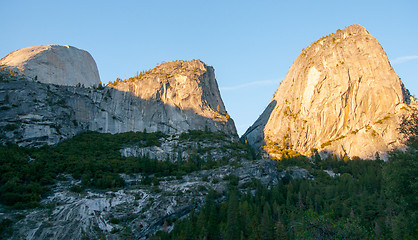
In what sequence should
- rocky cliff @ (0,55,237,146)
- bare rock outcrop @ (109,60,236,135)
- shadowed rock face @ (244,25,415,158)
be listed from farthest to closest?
1. bare rock outcrop @ (109,60,236,135)
2. shadowed rock face @ (244,25,415,158)
3. rocky cliff @ (0,55,237,146)

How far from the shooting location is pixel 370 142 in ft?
313

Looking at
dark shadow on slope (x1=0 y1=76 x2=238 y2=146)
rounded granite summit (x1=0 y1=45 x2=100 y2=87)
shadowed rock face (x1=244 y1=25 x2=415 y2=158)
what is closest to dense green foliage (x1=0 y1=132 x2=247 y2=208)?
dark shadow on slope (x1=0 y1=76 x2=238 y2=146)

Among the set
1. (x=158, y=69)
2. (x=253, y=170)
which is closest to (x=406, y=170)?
(x=253, y=170)

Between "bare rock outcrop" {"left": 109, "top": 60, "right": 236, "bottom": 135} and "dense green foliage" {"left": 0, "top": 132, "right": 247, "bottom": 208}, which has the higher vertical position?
"bare rock outcrop" {"left": 109, "top": 60, "right": 236, "bottom": 135}

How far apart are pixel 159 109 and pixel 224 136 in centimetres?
2083

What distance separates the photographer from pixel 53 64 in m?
131

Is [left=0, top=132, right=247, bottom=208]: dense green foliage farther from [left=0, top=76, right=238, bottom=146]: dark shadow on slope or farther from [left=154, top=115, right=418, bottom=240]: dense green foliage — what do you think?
[left=154, top=115, right=418, bottom=240]: dense green foliage

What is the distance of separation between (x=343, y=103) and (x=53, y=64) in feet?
325

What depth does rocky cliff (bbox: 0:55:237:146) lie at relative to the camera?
9000 centimetres

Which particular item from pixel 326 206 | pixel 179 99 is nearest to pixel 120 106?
pixel 179 99

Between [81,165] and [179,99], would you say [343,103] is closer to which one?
[179,99]

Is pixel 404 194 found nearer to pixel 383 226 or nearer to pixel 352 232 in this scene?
pixel 352 232

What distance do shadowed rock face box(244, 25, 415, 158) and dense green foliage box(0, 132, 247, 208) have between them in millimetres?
32673

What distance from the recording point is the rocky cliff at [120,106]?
90.0 meters
